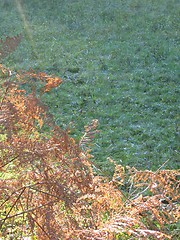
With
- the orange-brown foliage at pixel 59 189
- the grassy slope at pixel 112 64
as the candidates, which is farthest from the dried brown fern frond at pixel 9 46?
the grassy slope at pixel 112 64

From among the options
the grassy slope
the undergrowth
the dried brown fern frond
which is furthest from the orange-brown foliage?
the grassy slope

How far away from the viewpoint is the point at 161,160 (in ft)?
18.8

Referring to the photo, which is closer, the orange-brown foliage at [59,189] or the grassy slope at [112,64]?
the orange-brown foliage at [59,189]

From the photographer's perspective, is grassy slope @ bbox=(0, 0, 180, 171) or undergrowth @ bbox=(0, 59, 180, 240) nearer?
undergrowth @ bbox=(0, 59, 180, 240)

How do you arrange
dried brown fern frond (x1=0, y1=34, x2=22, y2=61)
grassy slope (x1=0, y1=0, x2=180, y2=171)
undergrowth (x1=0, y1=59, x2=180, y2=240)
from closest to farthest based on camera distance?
undergrowth (x1=0, y1=59, x2=180, y2=240)
dried brown fern frond (x1=0, y1=34, x2=22, y2=61)
grassy slope (x1=0, y1=0, x2=180, y2=171)

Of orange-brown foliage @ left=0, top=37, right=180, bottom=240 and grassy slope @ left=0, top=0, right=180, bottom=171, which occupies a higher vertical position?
orange-brown foliage @ left=0, top=37, right=180, bottom=240

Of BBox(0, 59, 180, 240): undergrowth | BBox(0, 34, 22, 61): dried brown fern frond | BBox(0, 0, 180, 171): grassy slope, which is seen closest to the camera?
BBox(0, 59, 180, 240): undergrowth

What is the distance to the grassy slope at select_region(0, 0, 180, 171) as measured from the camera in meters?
6.45

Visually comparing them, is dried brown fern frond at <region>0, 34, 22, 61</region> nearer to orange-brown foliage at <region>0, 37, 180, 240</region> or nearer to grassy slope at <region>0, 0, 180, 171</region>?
orange-brown foliage at <region>0, 37, 180, 240</region>

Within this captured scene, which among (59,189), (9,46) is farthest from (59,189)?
(9,46)

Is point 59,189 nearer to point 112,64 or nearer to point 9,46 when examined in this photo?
point 9,46

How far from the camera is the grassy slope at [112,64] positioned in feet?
21.2

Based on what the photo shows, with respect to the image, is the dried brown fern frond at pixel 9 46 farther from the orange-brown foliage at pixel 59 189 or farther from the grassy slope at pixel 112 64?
the grassy slope at pixel 112 64

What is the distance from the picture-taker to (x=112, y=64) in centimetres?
953
